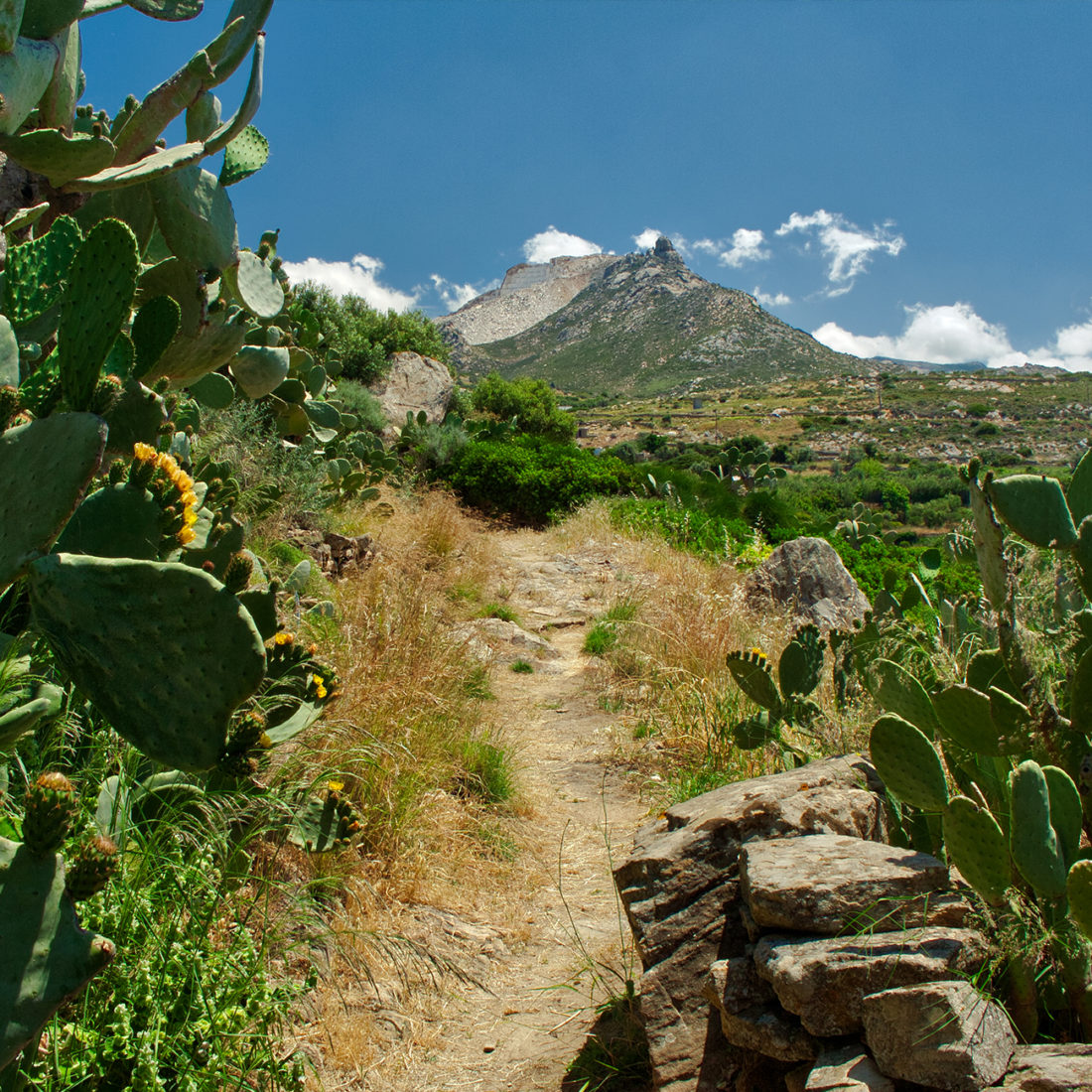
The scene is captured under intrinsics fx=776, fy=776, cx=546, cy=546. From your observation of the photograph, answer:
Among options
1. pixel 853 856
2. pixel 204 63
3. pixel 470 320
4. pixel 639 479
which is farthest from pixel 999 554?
pixel 470 320

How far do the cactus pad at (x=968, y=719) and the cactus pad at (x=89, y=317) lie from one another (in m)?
1.92

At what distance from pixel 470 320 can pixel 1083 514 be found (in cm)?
10596

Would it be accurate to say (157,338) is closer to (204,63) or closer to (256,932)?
(204,63)

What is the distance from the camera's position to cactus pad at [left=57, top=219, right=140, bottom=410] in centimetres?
136

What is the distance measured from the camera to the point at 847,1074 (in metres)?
1.42

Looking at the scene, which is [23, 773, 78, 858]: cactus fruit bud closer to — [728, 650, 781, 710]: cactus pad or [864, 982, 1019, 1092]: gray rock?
[864, 982, 1019, 1092]: gray rock

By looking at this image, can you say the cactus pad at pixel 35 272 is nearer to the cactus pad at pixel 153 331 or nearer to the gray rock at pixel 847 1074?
the cactus pad at pixel 153 331

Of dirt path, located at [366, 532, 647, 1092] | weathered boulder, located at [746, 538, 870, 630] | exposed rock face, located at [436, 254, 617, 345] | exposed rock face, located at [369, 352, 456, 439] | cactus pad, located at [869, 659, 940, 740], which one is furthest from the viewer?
exposed rock face, located at [436, 254, 617, 345]

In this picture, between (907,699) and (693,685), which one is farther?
(693,685)

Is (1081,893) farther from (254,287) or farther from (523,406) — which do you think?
(523,406)

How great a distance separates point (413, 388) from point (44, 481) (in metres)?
14.2

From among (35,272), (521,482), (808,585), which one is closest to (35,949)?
(35,272)

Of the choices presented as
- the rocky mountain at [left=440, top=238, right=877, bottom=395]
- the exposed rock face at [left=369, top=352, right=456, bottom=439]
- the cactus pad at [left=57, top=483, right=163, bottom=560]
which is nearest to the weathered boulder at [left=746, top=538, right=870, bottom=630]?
the cactus pad at [left=57, top=483, right=163, bottom=560]

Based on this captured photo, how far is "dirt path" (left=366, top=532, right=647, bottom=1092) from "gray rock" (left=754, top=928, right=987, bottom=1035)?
2.64 feet
